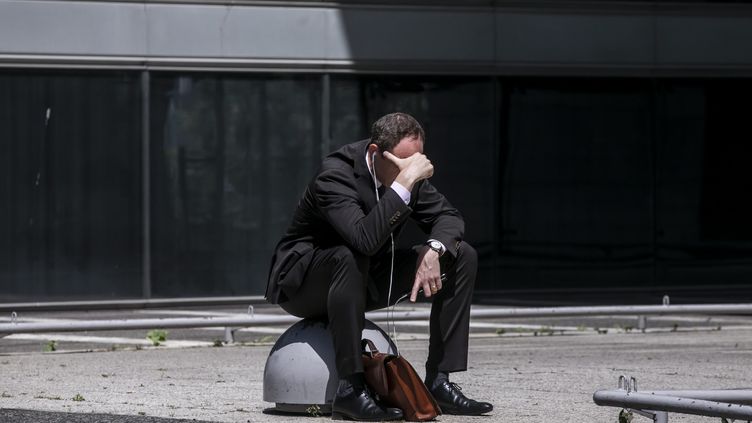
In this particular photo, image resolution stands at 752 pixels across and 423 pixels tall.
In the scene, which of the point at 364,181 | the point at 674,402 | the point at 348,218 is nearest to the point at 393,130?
the point at 364,181

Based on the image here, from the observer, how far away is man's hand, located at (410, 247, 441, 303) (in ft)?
23.6

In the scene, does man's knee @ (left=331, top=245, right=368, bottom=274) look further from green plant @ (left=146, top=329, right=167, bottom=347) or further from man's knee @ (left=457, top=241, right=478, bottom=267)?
green plant @ (left=146, top=329, right=167, bottom=347)

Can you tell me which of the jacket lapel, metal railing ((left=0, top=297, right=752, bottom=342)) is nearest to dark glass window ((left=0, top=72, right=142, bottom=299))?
metal railing ((left=0, top=297, right=752, bottom=342))

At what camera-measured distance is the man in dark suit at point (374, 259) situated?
719 cm

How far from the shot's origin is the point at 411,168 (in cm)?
725

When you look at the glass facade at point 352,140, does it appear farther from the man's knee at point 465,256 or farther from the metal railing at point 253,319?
the man's knee at point 465,256

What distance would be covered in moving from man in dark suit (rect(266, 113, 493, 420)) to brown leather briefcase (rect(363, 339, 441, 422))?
58 mm

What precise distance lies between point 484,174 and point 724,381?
974 centimetres

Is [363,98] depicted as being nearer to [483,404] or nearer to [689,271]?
[689,271]

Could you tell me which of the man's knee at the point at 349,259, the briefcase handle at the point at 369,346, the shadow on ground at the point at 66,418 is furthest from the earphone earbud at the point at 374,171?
the shadow on ground at the point at 66,418

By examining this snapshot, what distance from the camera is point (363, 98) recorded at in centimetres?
1872

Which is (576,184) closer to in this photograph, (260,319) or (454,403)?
(260,319)

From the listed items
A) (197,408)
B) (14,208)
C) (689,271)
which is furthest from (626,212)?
(197,408)

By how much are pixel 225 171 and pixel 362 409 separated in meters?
11.6
